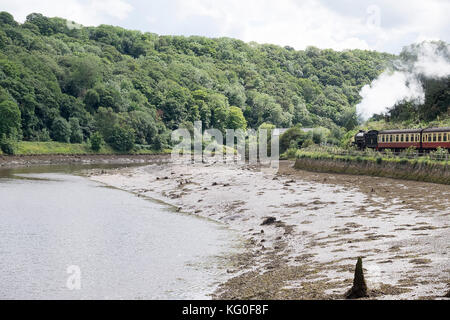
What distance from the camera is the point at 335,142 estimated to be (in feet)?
340

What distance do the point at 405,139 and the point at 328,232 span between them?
3878 centimetres

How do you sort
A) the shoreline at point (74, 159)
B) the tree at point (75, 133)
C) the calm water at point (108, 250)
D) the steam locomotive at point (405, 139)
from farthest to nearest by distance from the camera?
the tree at point (75, 133) < the shoreline at point (74, 159) < the steam locomotive at point (405, 139) < the calm water at point (108, 250)

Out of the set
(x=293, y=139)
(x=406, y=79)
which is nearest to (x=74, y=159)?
(x=293, y=139)

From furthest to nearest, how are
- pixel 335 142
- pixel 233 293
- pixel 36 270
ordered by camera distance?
1. pixel 335 142
2. pixel 36 270
3. pixel 233 293

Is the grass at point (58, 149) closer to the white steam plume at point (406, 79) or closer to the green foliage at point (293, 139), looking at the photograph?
the green foliage at point (293, 139)

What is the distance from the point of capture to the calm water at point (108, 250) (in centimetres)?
2181

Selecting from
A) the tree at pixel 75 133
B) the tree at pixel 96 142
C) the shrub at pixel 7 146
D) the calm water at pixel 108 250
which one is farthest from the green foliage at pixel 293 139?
the calm water at pixel 108 250

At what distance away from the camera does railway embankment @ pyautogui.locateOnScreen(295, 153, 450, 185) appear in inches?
2044

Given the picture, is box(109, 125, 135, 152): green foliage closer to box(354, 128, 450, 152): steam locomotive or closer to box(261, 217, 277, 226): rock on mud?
box(354, 128, 450, 152): steam locomotive

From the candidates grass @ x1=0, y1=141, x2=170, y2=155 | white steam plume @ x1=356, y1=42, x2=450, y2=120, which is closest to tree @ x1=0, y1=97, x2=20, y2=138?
grass @ x1=0, y1=141, x2=170, y2=155

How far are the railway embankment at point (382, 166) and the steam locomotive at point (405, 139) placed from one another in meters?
4.69

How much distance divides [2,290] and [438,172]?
42.6 metres
